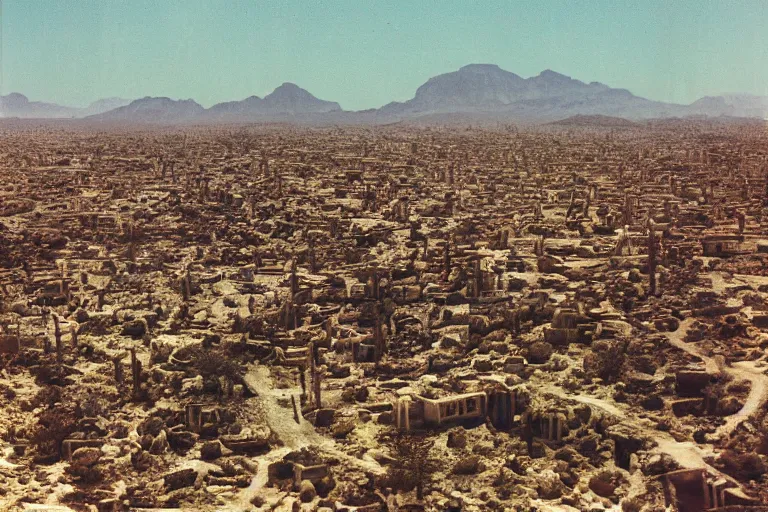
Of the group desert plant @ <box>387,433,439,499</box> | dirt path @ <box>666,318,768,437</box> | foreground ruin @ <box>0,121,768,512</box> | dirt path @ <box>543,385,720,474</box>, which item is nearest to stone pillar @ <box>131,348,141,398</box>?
foreground ruin @ <box>0,121,768,512</box>

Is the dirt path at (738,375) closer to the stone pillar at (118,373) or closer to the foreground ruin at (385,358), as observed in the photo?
the foreground ruin at (385,358)

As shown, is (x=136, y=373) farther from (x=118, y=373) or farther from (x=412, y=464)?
(x=412, y=464)

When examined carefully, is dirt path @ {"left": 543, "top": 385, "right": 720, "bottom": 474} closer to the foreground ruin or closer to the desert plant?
the foreground ruin

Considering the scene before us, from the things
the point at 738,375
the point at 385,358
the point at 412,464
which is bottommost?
the point at 412,464

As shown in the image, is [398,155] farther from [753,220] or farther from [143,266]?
[143,266]

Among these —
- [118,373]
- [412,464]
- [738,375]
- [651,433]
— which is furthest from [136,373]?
[738,375]

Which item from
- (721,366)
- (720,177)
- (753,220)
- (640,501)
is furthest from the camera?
(720,177)

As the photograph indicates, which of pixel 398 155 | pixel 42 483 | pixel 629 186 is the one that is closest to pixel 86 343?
pixel 42 483

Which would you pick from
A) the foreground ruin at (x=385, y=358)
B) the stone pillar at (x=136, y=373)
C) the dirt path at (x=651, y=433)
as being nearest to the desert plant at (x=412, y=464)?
the foreground ruin at (x=385, y=358)
